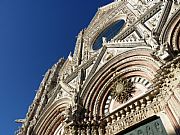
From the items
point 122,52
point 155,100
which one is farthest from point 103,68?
point 155,100

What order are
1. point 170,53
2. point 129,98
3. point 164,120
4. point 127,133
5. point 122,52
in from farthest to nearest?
point 122,52 < point 129,98 < point 127,133 < point 170,53 < point 164,120

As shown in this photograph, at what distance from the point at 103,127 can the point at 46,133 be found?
4.01 meters

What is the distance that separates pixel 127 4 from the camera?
50.6 feet

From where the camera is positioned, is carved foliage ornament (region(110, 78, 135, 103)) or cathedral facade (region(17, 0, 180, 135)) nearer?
cathedral facade (region(17, 0, 180, 135))

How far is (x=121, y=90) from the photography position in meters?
11.0

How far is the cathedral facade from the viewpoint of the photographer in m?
8.66

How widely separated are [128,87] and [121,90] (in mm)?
334

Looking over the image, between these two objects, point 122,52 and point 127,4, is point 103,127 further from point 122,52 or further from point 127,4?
point 127,4

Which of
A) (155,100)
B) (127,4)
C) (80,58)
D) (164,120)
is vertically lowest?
(164,120)

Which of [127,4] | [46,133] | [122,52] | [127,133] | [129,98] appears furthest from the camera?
[127,4]

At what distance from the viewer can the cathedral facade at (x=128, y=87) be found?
28.4 ft

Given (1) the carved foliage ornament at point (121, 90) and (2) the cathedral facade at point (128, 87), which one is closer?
(2) the cathedral facade at point (128, 87)

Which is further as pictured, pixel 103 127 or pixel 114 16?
pixel 114 16

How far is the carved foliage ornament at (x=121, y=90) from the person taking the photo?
1080 centimetres
